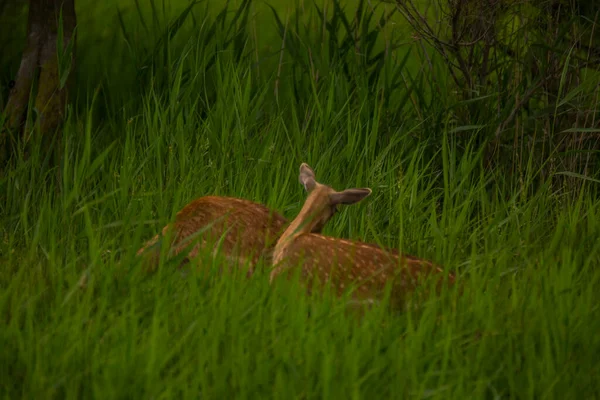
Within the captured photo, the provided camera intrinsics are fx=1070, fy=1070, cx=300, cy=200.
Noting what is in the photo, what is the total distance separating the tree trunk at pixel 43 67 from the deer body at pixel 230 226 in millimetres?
1661

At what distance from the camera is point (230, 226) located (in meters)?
4.00

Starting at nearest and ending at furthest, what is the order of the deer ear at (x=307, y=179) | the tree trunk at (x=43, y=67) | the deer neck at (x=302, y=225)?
the deer neck at (x=302, y=225), the deer ear at (x=307, y=179), the tree trunk at (x=43, y=67)

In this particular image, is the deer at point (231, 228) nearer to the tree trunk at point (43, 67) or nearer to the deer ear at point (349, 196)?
the deer ear at point (349, 196)

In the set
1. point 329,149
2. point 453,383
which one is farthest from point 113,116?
point 453,383

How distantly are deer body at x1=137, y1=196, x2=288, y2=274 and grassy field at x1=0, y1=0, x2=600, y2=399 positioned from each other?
0.12m

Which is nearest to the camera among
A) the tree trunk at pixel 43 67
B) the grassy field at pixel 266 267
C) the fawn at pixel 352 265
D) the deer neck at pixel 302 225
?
the grassy field at pixel 266 267

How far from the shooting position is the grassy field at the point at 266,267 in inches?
116

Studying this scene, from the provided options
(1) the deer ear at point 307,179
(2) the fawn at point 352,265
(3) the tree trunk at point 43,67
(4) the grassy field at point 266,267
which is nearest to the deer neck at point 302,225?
(2) the fawn at point 352,265

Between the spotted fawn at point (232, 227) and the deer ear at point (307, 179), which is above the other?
the deer ear at point (307, 179)

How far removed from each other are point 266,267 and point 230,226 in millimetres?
248

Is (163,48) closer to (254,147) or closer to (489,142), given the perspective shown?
(254,147)

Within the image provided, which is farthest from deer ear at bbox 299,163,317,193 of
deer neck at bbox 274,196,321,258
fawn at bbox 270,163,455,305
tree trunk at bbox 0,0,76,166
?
tree trunk at bbox 0,0,76,166

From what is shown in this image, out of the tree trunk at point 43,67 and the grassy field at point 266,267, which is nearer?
the grassy field at point 266,267

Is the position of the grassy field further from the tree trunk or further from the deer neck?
the deer neck
